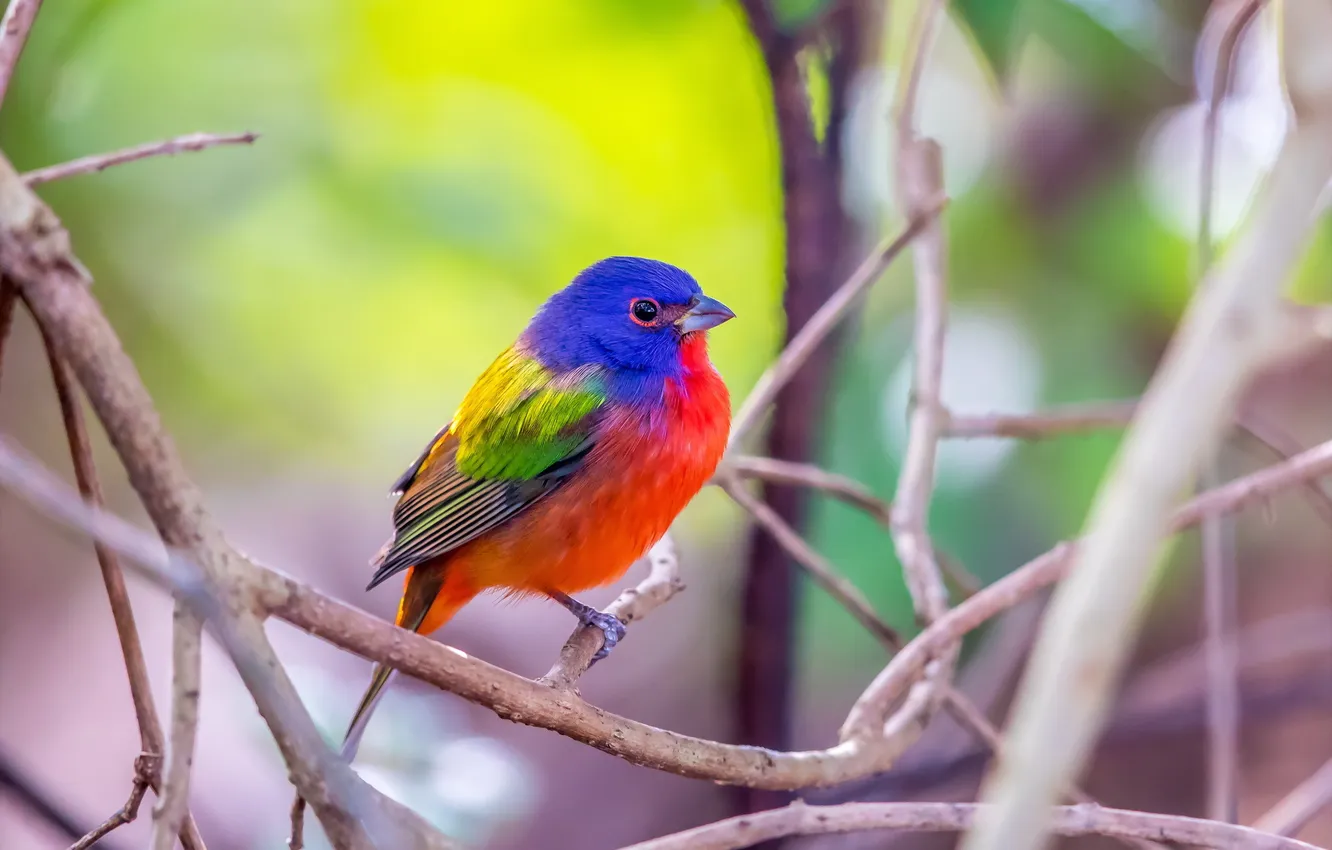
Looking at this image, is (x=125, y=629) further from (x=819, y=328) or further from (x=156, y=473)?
(x=819, y=328)

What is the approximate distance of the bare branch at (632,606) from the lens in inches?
87.3

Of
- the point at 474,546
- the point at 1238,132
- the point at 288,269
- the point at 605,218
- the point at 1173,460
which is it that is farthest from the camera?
the point at 288,269

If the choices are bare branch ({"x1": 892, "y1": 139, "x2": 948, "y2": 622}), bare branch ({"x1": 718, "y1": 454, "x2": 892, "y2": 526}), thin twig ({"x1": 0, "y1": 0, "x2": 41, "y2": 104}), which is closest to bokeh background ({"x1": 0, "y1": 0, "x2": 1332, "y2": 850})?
bare branch ({"x1": 892, "y1": 139, "x2": 948, "y2": 622})

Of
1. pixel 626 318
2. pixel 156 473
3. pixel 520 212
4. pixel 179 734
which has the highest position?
pixel 520 212

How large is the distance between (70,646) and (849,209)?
3.47m

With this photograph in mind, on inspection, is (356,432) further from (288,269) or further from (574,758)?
(574,758)


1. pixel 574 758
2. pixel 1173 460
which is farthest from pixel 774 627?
pixel 1173 460

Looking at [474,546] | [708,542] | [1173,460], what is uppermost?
[708,542]

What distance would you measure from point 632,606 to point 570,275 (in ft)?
6.68

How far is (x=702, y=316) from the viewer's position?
2.99 m

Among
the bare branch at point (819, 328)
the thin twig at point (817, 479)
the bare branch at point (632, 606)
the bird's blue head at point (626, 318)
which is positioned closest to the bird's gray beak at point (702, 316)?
the bird's blue head at point (626, 318)

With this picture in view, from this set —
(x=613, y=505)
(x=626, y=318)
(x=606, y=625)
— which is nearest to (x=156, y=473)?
(x=606, y=625)

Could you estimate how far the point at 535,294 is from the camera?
4312mm

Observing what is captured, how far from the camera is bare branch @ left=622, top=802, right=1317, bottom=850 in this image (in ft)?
5.26
